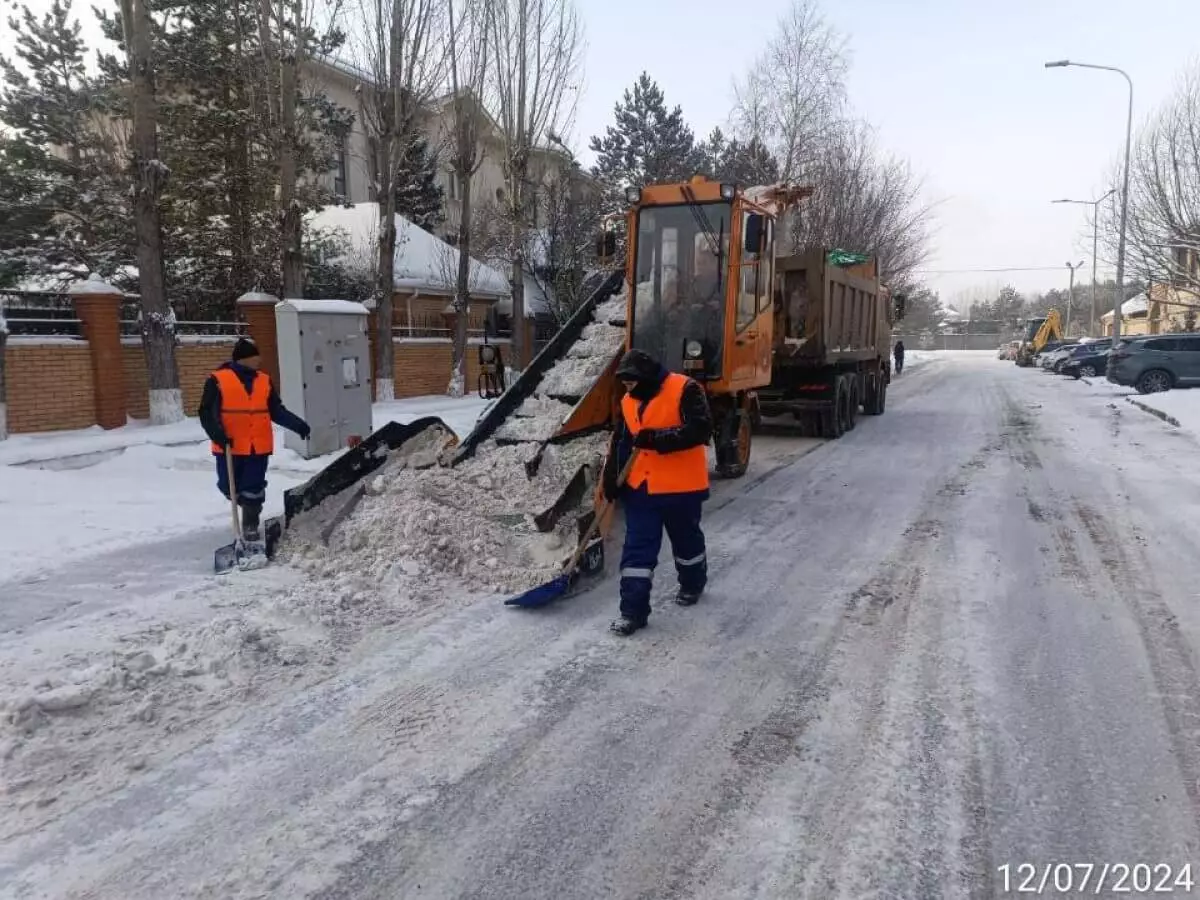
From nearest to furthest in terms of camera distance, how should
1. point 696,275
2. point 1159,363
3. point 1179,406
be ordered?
1. point 696,275
2. point 1179,406
3. point 1159,363

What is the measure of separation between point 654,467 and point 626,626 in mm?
933

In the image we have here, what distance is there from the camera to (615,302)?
30.5 ft

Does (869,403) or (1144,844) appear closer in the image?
(1144,844)

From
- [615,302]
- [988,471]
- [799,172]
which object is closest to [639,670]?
[615,302]

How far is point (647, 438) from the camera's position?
4.62 m

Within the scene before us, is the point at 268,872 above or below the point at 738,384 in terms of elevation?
below

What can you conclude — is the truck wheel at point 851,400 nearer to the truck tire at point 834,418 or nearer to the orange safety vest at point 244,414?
the truck tire at point 834,418

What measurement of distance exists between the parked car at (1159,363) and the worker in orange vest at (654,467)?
20.3 meters

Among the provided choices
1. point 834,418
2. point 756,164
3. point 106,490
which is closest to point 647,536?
point 106,490

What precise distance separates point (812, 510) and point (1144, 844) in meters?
5.15

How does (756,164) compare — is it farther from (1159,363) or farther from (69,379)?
(69,379)

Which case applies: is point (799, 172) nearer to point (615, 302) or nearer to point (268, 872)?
point (615, 302)

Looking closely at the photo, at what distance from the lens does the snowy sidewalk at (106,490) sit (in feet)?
20.6

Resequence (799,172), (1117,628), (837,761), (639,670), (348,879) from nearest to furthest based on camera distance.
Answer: (348,879)
(837,761)
(639,670)
(1117,628)
(799,172)
